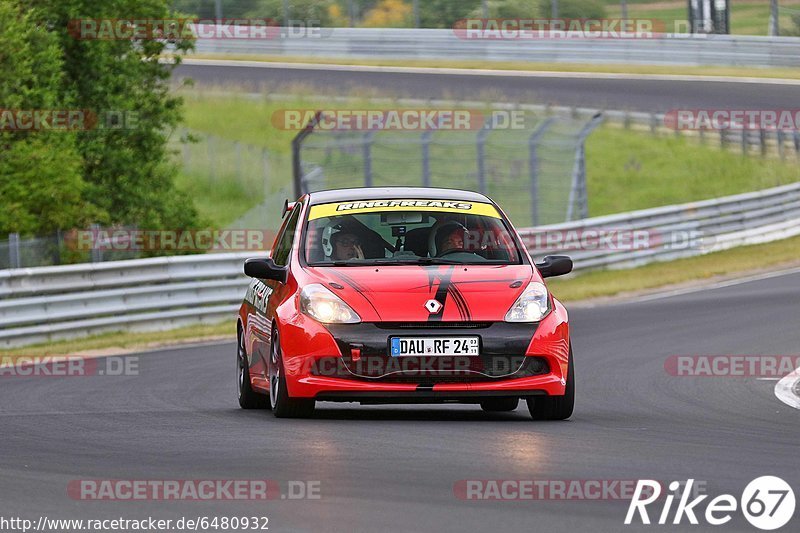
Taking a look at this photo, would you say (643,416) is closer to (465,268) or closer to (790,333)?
(465,268)

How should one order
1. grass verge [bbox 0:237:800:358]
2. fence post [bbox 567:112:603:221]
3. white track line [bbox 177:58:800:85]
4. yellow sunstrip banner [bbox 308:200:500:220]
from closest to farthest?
yellow sunstrip banner [bbox 308:200:500:220] → grass verge [bbox 0:237:800:358] → fence post [bbox 567:112:603:221] → white track line [bbox 177:58:800:85]

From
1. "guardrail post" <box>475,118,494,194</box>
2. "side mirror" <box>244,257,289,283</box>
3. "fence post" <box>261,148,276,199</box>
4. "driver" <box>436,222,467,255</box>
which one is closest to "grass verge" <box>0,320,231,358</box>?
"guardrail post" <box>475,118,494,194</box>

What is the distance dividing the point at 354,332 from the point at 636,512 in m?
3.40

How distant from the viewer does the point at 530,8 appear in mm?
47094

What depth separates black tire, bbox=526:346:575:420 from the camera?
980 cm

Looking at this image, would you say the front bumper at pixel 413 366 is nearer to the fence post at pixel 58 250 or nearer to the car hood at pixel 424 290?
the car hood at pixel 424 290

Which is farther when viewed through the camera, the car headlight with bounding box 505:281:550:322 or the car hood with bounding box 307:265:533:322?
the car headlight with bounding box 505:281:550:322

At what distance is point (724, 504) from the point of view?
21.2ft

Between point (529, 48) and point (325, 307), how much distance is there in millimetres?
36414

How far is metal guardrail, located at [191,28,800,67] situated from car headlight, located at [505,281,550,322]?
109 ft

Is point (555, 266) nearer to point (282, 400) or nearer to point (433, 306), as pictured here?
point (433, 306)

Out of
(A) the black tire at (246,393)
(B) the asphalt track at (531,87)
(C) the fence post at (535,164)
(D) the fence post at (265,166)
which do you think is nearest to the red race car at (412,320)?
(A) the black tire at (246,393)

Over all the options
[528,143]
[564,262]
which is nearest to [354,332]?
[564,262]

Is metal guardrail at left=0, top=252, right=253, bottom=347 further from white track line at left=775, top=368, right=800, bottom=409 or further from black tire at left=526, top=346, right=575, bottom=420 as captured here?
black tire at left=526, top=346, right=575, bottom=420
